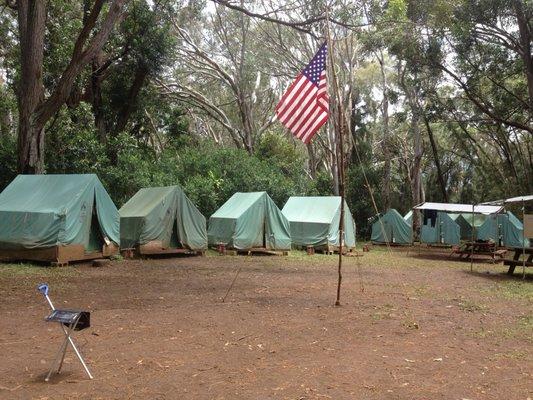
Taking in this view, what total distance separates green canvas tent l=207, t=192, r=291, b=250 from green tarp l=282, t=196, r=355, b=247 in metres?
1.33

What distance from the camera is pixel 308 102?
30.0 ft

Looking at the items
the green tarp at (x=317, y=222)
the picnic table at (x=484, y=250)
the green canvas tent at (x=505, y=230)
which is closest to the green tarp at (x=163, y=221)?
the green tarp at (x=317, y=222)

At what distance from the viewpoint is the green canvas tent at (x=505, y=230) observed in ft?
78.2

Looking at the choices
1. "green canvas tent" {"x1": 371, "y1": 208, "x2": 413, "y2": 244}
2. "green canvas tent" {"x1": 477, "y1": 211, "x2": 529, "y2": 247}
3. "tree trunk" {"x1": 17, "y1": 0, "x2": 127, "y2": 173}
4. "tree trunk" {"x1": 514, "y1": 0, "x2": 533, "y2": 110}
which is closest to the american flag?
"tree trunk" {"x1": 17, "y1": 0, "x2": 127, "y2": 173}

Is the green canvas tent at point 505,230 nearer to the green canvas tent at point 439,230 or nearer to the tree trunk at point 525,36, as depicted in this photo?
the green canvas tent at point 439,230

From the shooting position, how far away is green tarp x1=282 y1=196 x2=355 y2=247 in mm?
19297

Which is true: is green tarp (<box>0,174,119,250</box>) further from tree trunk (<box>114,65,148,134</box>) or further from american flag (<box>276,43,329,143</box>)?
tree trunk (<box>114,65,148,134</box>)

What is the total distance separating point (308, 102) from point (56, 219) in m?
7.30

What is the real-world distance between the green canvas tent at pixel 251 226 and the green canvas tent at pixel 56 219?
4.50 metres

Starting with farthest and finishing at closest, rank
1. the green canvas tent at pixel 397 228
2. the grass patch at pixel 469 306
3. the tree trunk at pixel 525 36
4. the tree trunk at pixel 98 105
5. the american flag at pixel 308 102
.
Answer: the green canvas tent at pixel 397 228 < the tree trunk at pixel 98 105 < the tree trunk at pixel 525 36 < the american flag at pixel 308 102 < the grass patch at pixel 469 306

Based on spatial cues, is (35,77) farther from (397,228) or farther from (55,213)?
(397,228)

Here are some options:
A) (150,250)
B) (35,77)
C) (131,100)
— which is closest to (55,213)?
(150,250)

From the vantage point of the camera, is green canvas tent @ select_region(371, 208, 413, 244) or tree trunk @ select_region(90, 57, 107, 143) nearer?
tree trunk @ select_region(90, 57, 107, 143)

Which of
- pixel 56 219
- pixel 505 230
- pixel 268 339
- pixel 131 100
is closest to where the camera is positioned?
pixel 268 339
